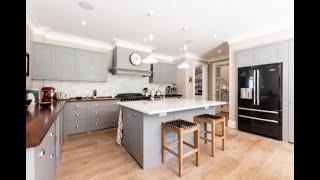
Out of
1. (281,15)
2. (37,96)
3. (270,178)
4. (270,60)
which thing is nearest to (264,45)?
(270,60)

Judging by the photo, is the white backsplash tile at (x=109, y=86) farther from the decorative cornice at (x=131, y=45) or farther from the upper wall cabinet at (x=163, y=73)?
the decorative cornice at (x=131, y=45)

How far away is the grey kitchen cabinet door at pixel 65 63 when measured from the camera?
11.7 ft

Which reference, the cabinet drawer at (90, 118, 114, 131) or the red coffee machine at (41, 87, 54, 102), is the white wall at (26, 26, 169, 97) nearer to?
the cabinet drawer at (90, 118, 114, 131)

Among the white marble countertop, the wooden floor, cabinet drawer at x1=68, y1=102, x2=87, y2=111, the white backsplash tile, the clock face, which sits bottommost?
the wooden floor

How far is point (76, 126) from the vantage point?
3584 mm

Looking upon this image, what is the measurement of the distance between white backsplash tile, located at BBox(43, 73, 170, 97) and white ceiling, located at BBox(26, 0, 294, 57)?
129cm

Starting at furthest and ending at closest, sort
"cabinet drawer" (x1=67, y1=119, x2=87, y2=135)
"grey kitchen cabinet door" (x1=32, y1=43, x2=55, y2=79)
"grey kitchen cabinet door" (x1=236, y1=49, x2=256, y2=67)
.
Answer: "grey kitchen cabinet door" (x1=236, y1=49, x2=256, y2=67) < "cabinet drawer" (x1=67, y1=119, x2=87, y2=135) < "grey kitchen cabinet door" (x1=32, y1=43, x2=55, y2=79)

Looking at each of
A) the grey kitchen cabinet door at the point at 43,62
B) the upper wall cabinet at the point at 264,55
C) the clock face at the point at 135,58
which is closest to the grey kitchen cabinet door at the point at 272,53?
the upper wall cabinet at the point at 264,55

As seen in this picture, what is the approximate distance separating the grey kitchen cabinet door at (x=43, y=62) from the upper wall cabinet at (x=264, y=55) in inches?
185

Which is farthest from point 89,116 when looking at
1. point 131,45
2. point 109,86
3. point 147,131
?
point 131,45

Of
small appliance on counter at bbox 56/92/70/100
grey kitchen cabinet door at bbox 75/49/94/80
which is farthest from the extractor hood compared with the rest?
small appliance on counter at bbox 56/92/70/100

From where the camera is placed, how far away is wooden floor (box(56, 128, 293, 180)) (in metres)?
1.97

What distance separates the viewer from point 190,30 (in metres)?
3.47
